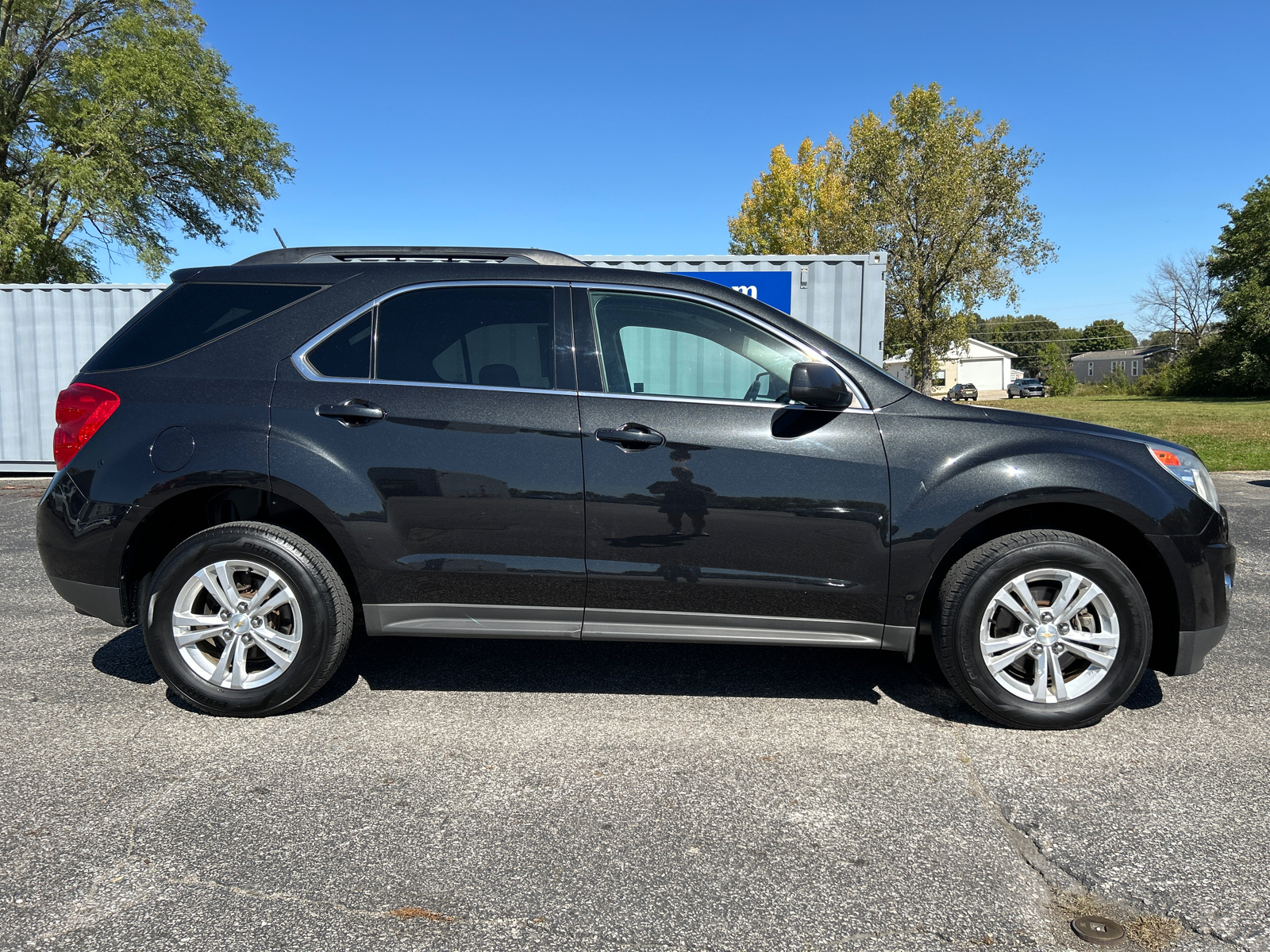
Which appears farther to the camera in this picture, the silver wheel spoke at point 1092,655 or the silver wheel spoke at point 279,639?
the silver wheel spoke at point 279,639

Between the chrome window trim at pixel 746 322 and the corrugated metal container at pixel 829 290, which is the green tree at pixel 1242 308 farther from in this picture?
the chrome window trim at pixel 746 322

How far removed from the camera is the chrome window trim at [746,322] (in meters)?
3.37

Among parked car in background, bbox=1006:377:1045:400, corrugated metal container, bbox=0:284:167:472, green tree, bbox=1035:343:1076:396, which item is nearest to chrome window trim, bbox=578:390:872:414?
corrugated metal container, bbox=0:284:167:472

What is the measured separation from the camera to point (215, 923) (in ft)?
7.04

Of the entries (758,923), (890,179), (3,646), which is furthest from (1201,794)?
(890,179)

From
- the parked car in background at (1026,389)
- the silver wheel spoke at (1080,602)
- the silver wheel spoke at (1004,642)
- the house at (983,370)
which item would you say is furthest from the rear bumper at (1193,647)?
the house at (983,370)

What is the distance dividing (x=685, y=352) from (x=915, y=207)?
3199 centimetres

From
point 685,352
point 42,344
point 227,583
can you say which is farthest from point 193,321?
point 42,344

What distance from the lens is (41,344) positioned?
40.0ft

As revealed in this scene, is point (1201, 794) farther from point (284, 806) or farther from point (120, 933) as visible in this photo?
point (120, 933)

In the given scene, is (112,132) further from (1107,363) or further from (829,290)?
(1107,363)

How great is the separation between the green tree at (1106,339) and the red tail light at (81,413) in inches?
5780

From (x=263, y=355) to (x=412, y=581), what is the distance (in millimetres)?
1128

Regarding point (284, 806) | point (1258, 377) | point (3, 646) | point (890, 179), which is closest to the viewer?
point (284, 806)
